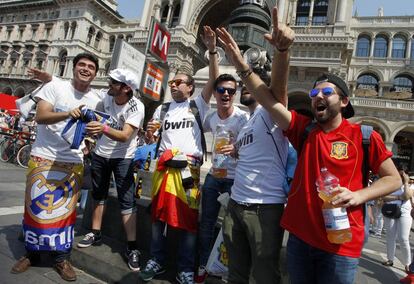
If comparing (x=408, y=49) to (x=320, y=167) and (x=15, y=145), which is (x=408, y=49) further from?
(x=320, y=167)

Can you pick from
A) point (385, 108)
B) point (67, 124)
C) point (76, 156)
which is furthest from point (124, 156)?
point (385, 108)

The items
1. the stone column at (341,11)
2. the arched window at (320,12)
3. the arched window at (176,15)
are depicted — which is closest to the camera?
the stone column at (341,11)

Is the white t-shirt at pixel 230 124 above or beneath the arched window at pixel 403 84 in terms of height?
beneath

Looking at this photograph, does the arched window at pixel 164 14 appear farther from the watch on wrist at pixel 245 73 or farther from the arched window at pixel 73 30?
the watch on wrist at pixel 245 73

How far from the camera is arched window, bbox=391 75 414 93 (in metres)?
29.8

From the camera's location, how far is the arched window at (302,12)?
105 feet

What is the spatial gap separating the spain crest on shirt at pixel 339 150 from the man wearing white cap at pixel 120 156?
1729 millimetres

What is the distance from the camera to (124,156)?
289 cm

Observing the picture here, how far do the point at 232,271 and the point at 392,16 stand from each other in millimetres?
38189

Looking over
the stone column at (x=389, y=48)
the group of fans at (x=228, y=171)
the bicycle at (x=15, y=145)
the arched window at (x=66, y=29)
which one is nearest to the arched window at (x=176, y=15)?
the arched window at (x=66, y=29)

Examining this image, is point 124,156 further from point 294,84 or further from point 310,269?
point 294,84

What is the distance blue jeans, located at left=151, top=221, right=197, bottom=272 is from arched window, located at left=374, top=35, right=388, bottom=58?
117 feet

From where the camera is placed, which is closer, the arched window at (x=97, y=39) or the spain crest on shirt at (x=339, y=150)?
the spain crest on shirt at (x=339, y=150)

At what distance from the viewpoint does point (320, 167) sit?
1.65m
